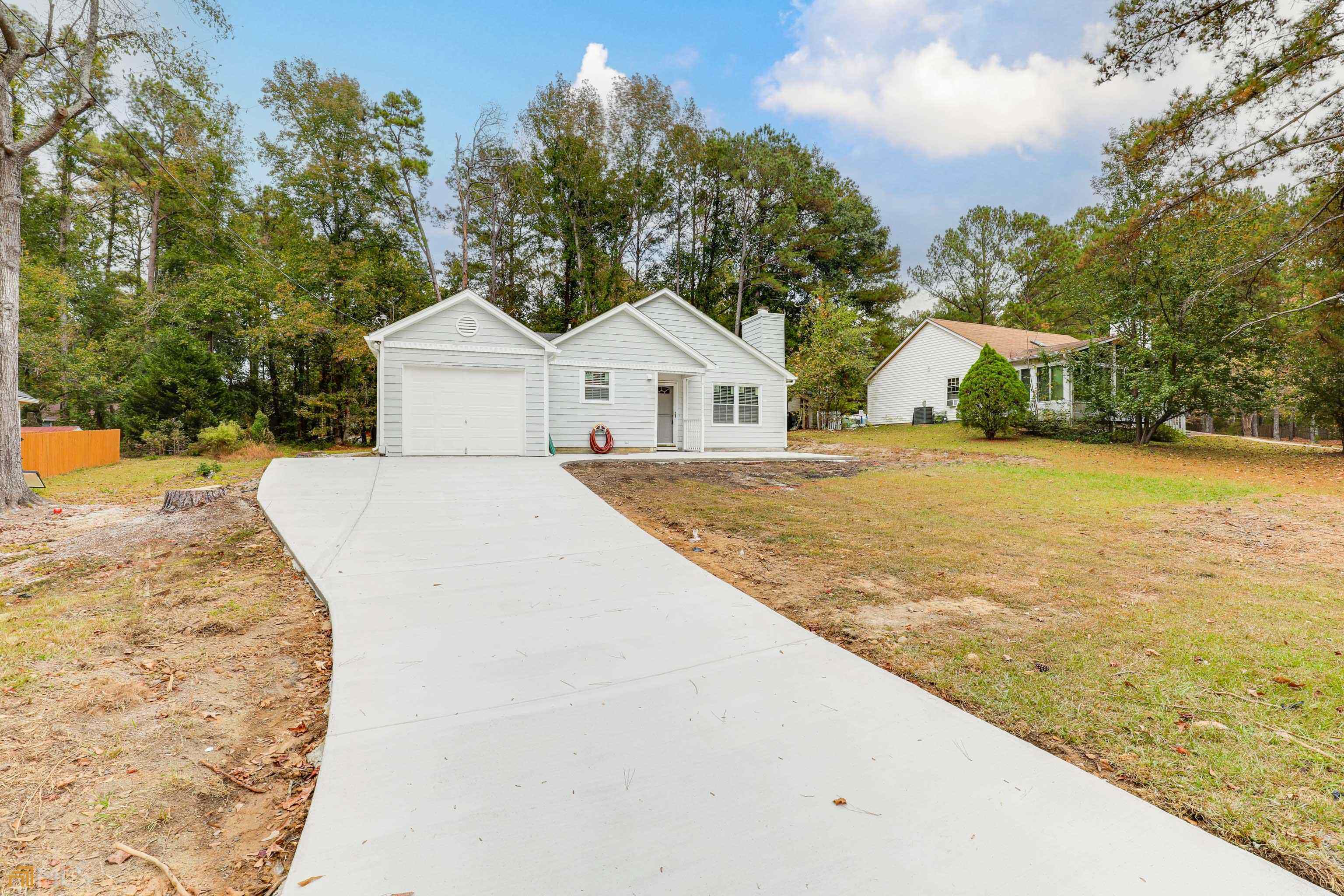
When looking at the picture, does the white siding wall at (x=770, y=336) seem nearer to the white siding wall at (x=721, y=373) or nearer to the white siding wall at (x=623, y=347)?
the white siding wall at (x=721, y=373)

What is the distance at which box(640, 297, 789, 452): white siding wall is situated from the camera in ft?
51.6

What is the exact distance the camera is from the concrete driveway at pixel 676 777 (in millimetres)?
1595

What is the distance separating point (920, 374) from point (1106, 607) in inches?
911

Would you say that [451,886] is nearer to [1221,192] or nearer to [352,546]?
[352,546]

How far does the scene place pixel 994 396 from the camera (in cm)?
1738

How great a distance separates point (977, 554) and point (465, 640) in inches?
186

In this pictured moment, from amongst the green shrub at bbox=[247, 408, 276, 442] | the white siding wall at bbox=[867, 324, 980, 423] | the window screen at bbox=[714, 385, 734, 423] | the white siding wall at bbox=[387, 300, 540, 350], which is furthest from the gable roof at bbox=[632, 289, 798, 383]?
the green shrub at bbox=[247, 408, 276, 442]

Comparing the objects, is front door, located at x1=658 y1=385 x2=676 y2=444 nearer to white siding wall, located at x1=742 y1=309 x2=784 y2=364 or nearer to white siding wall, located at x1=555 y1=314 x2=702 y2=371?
white siding wall, located at x1=555 y1=314 x2=702 y2=371

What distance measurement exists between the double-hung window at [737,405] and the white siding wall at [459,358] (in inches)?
211

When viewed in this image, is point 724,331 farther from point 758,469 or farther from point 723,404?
point 758,469

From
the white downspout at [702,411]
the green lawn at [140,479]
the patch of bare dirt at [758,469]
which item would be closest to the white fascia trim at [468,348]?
the patch of bare dirt at [758,469]

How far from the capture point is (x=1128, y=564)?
515cm

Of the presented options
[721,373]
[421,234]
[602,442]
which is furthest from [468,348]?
[421,234]

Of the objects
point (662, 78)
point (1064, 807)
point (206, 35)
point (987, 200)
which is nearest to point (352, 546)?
point (1064, 807)
